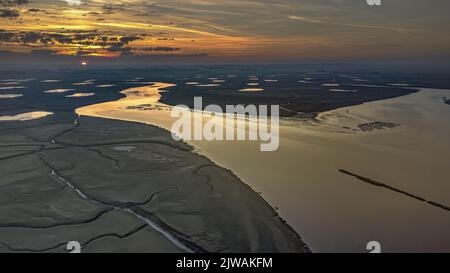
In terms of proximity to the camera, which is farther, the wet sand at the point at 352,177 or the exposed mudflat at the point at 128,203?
the wet sand at the point at 352,177

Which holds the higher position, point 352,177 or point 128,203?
point 352,177

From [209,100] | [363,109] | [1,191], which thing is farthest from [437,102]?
[1,191]

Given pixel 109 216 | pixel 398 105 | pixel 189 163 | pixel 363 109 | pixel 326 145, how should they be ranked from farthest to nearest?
1. pixel 398 105
2. pixel 363 109
3. pixel 326 145
4. pixel 189 163
5. pixel 109 216

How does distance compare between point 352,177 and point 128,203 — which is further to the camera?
point 352,177

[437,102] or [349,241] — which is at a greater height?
[437,102]

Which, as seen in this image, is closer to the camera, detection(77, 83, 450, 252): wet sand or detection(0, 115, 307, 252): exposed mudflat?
detection(0, 115, 307, 252): exposed mudflat
